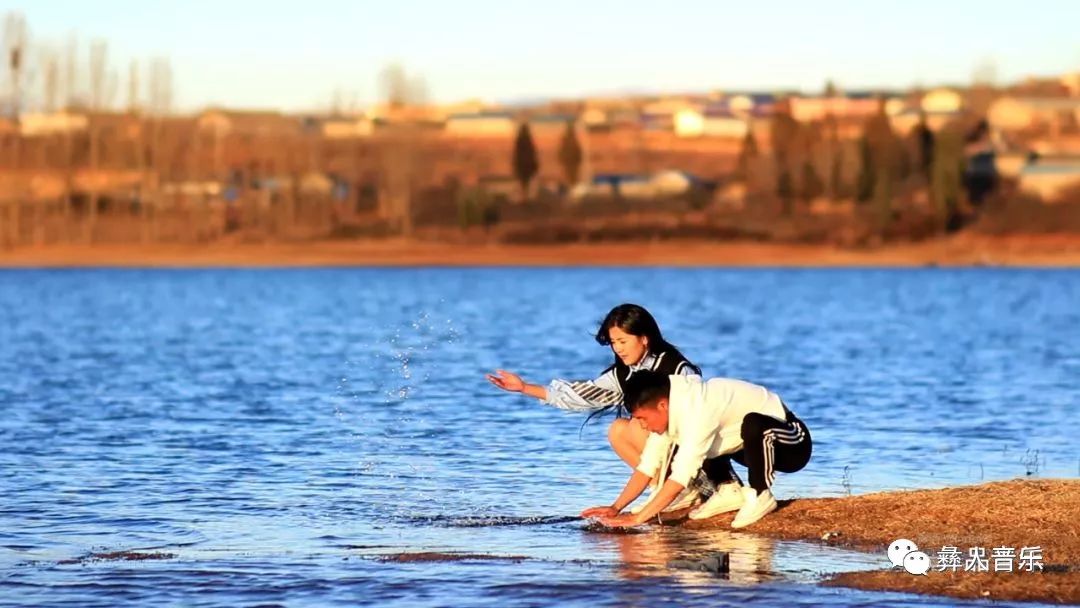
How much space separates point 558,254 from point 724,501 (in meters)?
117

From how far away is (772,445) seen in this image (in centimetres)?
1496

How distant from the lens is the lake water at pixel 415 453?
45.3ft

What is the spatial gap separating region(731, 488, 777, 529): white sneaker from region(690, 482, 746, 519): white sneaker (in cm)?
14

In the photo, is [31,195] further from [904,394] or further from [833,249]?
[904,394]

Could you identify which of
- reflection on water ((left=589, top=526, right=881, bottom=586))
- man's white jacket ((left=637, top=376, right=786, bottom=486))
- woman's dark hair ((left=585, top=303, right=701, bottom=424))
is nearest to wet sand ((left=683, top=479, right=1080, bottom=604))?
reflection on water ((left=589, top=526, right=881, bottom=586))

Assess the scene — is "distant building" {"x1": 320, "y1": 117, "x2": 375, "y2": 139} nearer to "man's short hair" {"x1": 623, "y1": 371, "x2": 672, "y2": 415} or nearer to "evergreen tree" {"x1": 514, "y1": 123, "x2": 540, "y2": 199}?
Result: "evergreen tree" {"x1": 514, "y1": 123, "x2": 540, "y2": 199}

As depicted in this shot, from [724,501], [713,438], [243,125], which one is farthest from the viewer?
[243,125]

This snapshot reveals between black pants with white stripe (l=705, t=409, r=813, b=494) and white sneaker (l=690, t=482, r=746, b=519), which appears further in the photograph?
white sneaker (l=690, t=482, r=746, b=519)

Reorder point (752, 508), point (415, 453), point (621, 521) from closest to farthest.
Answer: point (621, 521) < point (752, 508) < point (415, 453)

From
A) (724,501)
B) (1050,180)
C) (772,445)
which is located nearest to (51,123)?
(1050,180)

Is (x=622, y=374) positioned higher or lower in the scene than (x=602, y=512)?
higher

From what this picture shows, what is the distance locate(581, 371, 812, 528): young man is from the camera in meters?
14.4

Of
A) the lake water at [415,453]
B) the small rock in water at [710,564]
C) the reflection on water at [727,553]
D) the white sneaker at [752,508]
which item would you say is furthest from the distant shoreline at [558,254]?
the small rock in water at [710,564]

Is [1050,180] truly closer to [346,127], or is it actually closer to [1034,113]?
[1034,113]
